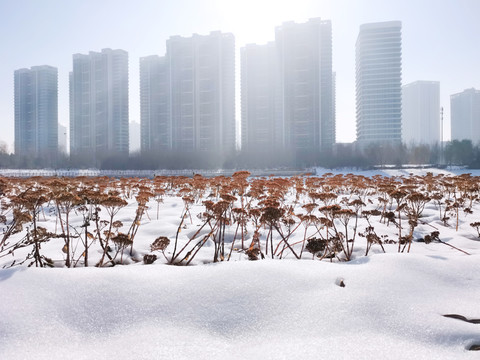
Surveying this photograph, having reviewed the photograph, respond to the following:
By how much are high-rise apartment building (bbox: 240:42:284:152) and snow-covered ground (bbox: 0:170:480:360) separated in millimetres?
75650

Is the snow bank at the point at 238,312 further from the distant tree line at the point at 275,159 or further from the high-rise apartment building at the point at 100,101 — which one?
the high-rise apartment building at the point at 100,101

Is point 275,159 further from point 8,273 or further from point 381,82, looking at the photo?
point 8,273

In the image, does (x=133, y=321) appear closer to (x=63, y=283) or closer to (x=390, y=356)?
(x=63, y=283)

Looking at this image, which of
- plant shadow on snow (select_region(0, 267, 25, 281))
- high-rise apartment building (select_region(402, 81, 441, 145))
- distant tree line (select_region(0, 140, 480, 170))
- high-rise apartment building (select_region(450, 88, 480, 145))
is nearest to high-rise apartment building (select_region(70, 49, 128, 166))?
distant tree line (select_region(0, 140, 480, 170))

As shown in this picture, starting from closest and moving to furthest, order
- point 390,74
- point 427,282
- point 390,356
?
point 390,356 < point 427,282 < point 390,74

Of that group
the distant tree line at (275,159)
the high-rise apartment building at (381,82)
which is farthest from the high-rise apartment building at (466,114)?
the distant tree line at (275,159)

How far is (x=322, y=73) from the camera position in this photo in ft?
266

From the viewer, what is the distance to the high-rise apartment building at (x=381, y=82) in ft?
306

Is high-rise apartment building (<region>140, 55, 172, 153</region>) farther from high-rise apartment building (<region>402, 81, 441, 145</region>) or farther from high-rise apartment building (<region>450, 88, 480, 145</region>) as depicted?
high-rise apartment building (<region>402, 81, 441, 145</region>)

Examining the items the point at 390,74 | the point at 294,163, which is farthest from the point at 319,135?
the point at 390,74

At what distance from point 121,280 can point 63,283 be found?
1.26ft

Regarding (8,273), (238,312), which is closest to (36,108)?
(8,273)

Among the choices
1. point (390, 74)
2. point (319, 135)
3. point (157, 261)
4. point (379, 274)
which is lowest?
point (157, 261)

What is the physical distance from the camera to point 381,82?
9525 cm
